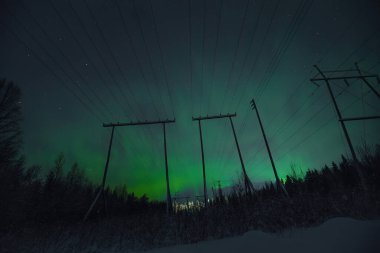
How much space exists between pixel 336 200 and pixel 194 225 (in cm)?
623

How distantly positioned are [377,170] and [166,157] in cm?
1688

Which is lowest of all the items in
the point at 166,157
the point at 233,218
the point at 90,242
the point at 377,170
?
the point at 90,242

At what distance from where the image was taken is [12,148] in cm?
1608

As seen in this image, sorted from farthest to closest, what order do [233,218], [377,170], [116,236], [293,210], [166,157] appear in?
1. [166,157]
2. [377,170]
3. [116,236]
4. [233,218]
5. [293,210]

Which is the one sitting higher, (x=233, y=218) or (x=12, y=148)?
(x=12, y=148)

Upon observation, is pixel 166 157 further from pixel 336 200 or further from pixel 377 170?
pixel 377 170

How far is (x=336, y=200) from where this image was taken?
25.3ft


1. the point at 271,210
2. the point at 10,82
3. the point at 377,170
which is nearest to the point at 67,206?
the point at 10,82

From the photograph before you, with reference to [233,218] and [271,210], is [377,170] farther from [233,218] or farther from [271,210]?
[233,218]

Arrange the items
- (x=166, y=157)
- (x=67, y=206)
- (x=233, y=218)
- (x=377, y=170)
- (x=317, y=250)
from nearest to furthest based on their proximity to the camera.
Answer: (x=317, y=250) < (x=233, y=218) < (x=377, y=170) < (x=166, y=157) < (x=67, y=206)

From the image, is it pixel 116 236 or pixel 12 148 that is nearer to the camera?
pixel 116 236

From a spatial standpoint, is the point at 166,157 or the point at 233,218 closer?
the point at 233,218

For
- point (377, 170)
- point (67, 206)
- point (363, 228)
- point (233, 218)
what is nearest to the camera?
point (363, 228)

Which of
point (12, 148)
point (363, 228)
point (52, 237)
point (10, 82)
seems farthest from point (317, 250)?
point (10, 82)
